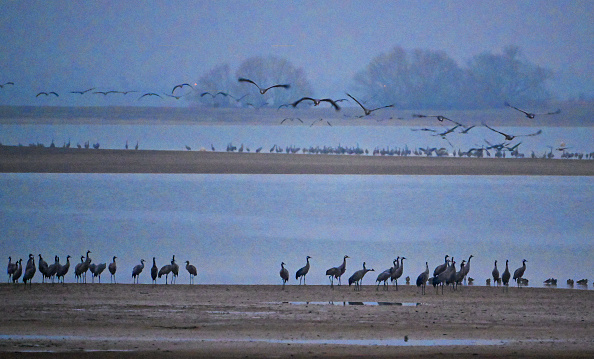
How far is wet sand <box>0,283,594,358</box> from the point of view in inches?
315

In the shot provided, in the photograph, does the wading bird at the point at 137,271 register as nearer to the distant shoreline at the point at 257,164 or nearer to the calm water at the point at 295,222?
the calm water at the point at 295,222

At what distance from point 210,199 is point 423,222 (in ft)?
24.9

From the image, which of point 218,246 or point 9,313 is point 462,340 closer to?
point 9,313

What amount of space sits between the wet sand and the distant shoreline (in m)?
23.2

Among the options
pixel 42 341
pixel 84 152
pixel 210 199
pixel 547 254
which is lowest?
pixel 42 341

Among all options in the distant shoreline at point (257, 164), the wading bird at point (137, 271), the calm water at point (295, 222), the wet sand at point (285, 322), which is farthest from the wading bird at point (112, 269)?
the distant shoreline at point (257, 164)

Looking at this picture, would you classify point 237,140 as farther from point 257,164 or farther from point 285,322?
point 285,322

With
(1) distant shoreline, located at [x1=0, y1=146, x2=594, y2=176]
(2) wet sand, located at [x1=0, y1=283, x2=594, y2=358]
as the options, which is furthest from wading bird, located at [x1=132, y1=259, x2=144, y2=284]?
(1) distant shoreline, located at [x1=0, y1=146, x2=594, y2=176]

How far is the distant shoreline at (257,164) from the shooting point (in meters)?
34.7

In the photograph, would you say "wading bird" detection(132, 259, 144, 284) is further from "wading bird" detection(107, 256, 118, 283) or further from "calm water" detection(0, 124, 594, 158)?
"calm water" detection(0, 124, 594, 158)

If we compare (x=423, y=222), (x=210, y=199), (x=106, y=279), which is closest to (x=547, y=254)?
(x=423, y=222)

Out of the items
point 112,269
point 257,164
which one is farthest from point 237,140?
point 112,269

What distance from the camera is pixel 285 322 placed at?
362 inches

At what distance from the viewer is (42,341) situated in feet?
26.6
